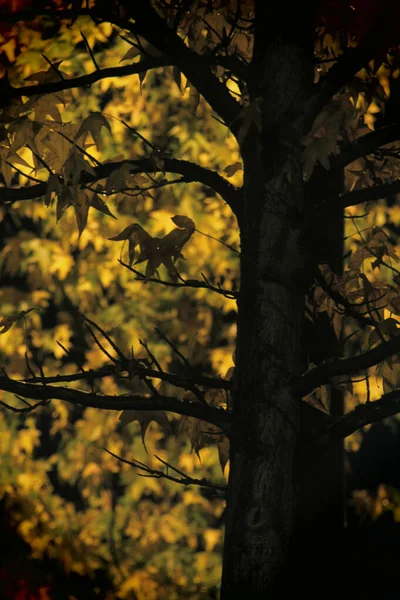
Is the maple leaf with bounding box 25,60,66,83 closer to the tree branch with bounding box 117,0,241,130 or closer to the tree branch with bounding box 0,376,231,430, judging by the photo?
the tree branch with bounding box 117,0,241,130

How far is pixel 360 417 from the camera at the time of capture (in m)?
3.79

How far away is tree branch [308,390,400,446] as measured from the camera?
3699mm

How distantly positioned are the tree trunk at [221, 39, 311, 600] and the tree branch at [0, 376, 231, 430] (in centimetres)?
19

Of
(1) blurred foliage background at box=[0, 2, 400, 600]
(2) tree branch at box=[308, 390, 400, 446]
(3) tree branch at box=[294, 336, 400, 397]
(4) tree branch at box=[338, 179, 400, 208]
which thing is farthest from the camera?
(1) blurred foliage background at box=[0, 2, 400, 600]

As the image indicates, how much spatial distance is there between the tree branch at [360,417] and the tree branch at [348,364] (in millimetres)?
169

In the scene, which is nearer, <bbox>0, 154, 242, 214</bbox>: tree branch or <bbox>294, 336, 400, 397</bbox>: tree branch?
<bbox>294, 336, 400, 397</bbox>: tree branch

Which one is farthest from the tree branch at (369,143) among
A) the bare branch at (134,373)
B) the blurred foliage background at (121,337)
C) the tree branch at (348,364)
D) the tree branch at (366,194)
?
the blurred foliage background at (121,337)

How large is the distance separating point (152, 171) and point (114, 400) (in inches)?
42.4

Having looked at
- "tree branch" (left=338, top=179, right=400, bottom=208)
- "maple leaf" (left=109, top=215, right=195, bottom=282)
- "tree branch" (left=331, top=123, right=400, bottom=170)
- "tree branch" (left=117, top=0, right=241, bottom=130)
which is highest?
"tree branch" (left=117, top=0, right=241, bottom=130)

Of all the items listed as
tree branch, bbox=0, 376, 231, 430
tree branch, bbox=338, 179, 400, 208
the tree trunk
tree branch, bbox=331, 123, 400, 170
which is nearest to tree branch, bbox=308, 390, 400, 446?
the tree trunk

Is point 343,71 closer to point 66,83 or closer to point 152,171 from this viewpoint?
point 152,171

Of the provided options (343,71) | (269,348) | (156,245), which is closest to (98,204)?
(156,245)

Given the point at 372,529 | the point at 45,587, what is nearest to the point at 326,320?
the point at 372,529

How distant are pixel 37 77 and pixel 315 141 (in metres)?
1.30
